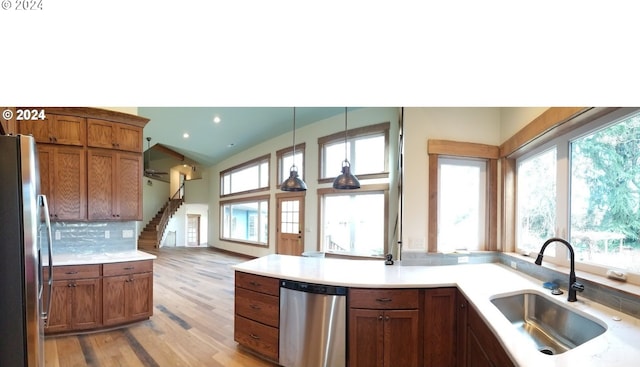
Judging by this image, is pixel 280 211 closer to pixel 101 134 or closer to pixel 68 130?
pixel 101 134

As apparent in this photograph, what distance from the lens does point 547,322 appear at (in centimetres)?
167

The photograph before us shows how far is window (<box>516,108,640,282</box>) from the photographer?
59.2 inches

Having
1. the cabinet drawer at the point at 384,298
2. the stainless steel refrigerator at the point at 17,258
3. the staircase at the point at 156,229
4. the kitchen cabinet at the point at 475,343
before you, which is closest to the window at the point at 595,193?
the kitchen cabinet at the point at 475,343

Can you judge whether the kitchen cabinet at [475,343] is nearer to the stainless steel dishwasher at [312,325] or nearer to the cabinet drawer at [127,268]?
the stainless steel dishwasher at [312,325]

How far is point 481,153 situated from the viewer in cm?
274

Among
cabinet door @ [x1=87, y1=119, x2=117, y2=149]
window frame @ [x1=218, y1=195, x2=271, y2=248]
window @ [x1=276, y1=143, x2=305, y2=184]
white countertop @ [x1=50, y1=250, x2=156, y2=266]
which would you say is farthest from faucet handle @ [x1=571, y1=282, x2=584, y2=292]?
window frame @ [x1=218, y1=195, x2=271, y2=248]

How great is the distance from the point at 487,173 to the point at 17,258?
140 inches

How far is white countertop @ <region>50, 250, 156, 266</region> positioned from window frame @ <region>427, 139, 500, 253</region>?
3239 millimetres

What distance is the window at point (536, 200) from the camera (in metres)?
2.18

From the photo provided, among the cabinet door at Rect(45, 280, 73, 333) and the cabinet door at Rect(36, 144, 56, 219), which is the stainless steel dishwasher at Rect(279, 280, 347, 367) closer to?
the cabinet door at Rect(45, 280, 73, 333)

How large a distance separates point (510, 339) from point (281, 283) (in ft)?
5.08
